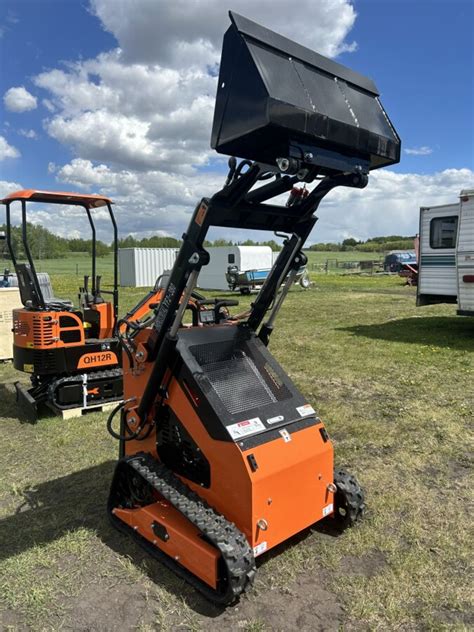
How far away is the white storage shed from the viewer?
111ft

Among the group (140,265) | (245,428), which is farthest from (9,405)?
(140,265)

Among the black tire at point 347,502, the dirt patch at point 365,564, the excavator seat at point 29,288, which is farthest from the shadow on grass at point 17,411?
the dirt patch at point 365,564

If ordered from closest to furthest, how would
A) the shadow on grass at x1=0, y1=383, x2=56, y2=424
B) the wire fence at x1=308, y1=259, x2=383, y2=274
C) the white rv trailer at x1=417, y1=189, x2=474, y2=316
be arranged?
the shadow on grass at x1=0, y1=383, x2=56, y2=424, the white rv trailer at x1=417, y1=189, x2=474, y2=316, the wire fence at x1=308, y1=259, x2=383, y2=274

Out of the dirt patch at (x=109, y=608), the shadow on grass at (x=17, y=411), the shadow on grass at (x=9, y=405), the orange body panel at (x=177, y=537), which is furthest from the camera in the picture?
the shadow on grass at (x=9, y=405)

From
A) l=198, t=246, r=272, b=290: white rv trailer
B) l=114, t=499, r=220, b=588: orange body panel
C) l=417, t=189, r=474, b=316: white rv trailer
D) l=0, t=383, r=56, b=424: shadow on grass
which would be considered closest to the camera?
l=114, t=499, r=220, b=588: orange body panel

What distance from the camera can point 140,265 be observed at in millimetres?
33906

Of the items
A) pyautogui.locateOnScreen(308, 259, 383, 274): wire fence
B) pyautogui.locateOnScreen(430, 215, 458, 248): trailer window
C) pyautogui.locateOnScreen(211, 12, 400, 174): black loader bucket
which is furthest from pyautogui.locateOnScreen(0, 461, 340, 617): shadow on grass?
pyautogui.locateOnScreen(308, 259, 383, 274): wire fence

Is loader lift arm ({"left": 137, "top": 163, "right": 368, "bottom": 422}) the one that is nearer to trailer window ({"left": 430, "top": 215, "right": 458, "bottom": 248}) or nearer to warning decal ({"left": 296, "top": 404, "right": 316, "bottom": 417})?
warning decal ({"left": 296, "top": 404, "right": 316, "bottom": 417})

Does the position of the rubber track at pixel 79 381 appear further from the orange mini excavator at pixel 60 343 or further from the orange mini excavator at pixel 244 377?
the orange mini excavator at pixel 244 377

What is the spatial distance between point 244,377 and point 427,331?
33.9 ft

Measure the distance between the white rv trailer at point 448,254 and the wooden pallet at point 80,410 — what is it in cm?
798

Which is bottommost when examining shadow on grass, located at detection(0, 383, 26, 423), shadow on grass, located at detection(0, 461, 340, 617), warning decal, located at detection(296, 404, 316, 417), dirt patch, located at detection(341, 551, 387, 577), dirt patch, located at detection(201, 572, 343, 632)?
shadow on grass, located at detection(0, 383, 26, 423)

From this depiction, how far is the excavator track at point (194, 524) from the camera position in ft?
9.57

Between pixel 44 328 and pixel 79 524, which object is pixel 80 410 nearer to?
pixel 44 328
